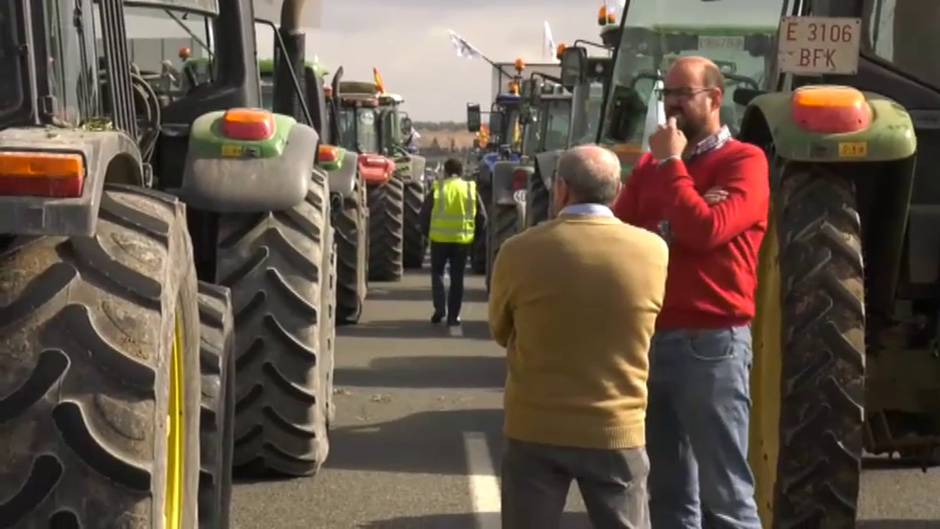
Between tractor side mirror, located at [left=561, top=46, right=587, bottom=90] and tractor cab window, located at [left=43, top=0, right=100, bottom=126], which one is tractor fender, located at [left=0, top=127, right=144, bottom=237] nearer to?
tractor cab window, located at [left=43, top=0, right=100, bottom=126]

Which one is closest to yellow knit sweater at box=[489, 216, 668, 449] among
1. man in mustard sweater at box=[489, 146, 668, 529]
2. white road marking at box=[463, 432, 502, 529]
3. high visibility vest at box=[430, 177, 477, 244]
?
man in mustard sweater at box=[489, 146, 668, 529]

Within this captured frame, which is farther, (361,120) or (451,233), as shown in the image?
(361,120)

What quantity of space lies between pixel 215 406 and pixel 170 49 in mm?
2906

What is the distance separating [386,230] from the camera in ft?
66.9

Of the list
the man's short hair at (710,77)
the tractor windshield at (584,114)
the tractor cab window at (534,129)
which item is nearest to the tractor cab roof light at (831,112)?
the man's short hair at (710,77)

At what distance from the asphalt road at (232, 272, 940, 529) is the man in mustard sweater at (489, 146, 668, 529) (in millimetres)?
2471

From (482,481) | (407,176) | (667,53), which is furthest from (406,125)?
(482,481)

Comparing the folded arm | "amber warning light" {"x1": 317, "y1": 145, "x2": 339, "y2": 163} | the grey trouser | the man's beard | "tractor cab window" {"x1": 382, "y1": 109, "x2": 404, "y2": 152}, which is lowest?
"tractor cab window" {"x1": 382, "y1": 109, "x2": 404, "y2": 152}

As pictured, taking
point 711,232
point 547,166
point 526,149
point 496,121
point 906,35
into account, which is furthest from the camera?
point 496,121

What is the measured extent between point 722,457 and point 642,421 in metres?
0.61

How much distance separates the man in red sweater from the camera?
5.58 m

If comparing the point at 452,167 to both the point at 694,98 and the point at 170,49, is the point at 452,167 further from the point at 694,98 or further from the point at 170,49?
the point at 694,98

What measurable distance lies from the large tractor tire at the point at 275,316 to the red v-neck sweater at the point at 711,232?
2.27 m

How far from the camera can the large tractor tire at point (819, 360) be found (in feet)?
19.7
